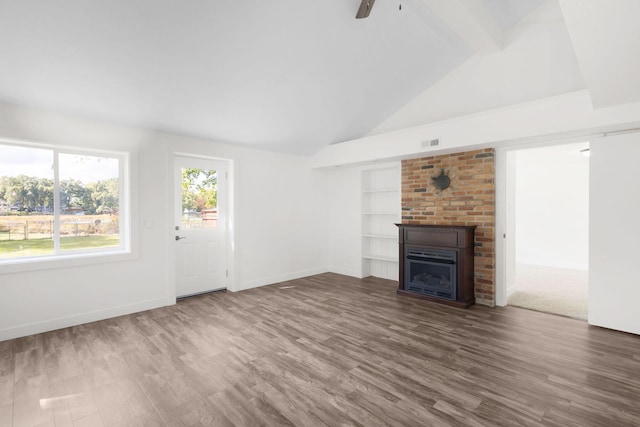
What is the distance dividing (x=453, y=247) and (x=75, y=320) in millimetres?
4769

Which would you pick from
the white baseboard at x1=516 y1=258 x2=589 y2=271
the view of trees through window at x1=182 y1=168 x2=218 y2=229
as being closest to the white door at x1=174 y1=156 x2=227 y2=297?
the view of trees through window at x1=182 y1=168 x2=218 y2=229

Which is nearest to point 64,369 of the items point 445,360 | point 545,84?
point 445,360

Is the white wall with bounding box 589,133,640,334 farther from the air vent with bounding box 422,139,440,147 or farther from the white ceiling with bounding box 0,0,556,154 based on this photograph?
the white ceiling with bounding box 0,0,556,154

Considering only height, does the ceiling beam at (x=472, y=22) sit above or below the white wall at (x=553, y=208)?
above

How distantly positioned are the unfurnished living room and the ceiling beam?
31mm

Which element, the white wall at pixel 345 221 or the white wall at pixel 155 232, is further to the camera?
the white wall at pixel 345 221

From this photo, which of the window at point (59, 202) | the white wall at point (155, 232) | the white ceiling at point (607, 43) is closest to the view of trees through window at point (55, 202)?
the window at point (59, 202)

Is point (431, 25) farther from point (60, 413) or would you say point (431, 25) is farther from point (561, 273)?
point (561, 273)

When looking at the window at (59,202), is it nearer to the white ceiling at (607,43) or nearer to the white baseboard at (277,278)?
the white baseboard at (277,278)

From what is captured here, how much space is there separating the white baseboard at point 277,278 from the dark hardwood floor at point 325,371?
1.22 m

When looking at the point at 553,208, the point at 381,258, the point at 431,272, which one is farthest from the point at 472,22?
the point at 553,208

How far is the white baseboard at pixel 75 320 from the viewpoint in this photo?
3166mm

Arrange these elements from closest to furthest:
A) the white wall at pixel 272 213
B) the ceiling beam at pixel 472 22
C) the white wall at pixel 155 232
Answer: the ceiling beam at pixel 472 22 → the white wall at pixel 155 232 → the white wall at pixel 272 213

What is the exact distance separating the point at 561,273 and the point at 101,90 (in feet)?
26.4
